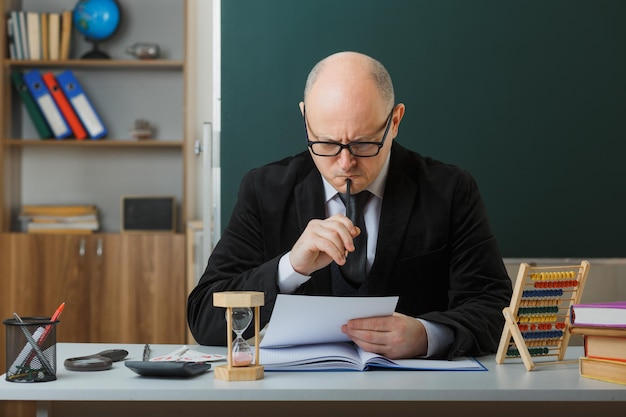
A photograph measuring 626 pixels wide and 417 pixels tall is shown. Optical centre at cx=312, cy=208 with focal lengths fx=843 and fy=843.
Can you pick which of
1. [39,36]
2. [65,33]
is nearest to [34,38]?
[39,36]

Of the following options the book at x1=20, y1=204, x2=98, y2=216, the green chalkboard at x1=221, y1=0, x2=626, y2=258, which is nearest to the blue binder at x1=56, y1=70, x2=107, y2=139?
the book at x1=20, y1=204, x2=98, y2=216

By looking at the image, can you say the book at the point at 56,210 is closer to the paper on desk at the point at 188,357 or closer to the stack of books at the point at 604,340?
the paper on desk at the point at 188,357

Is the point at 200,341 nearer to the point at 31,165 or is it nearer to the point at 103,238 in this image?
the point at 103,238

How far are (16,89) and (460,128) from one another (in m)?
2.74

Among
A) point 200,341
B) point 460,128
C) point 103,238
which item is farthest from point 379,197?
point 103,238

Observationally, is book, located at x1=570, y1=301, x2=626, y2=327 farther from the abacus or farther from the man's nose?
the man's nose

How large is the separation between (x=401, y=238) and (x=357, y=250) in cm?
10

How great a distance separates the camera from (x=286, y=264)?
162cm

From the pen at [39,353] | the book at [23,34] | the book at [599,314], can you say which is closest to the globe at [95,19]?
the book at [23,34]

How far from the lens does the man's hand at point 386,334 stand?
1.48 m

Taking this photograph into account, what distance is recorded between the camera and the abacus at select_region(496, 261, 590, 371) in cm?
151

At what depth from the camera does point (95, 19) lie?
4.53m

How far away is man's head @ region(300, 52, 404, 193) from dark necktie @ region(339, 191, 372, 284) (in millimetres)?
117

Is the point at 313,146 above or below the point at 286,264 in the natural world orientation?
above
